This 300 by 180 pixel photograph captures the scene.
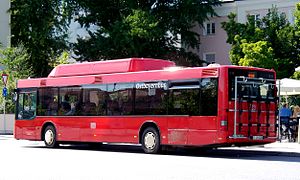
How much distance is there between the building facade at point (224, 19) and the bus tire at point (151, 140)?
30.9 metres

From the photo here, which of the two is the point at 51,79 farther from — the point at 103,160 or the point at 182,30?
the point at 182,30

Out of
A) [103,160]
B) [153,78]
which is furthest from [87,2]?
[103,160]

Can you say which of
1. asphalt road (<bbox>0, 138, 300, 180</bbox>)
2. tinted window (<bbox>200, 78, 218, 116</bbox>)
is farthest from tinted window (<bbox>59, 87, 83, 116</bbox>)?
tinted window (<bbox>200, 78, 218, 116</bbox>)

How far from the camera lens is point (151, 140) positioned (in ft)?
73.9

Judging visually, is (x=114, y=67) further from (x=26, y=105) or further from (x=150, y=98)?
(x=26, y=105)

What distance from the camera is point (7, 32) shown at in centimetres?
6272

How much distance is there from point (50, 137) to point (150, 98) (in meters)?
6.15

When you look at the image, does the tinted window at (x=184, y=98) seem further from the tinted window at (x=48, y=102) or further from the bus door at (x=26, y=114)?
the bus door at (x=26, y=114)

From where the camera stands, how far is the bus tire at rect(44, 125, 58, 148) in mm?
26812

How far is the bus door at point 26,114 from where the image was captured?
2773 centimetres

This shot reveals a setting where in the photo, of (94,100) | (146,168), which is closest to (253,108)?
(146,168)

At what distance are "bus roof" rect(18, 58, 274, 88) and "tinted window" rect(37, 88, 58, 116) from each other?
0.25 metres

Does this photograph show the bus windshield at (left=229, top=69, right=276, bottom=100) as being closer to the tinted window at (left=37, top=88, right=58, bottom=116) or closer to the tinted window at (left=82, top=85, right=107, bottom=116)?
the tinted window at (left=82, top=85, right=107, bottom=116)

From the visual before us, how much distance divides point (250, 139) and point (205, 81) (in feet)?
7.66
